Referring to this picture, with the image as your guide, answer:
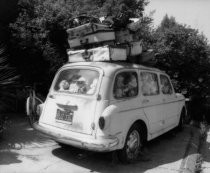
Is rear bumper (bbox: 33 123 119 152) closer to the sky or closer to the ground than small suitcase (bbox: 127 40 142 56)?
closer to the ground

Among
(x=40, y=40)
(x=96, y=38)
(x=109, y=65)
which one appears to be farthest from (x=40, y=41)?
(x=109, y=65)

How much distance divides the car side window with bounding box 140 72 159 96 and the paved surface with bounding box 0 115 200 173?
1.27 metres

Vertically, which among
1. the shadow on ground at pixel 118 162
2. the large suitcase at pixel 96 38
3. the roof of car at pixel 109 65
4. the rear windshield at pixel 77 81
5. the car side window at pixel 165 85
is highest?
the large suitcase at pixel 96 38

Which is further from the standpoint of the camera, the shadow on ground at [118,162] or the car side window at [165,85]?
the car side window at [165,85]

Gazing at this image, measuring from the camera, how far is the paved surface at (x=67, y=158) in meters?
5.54

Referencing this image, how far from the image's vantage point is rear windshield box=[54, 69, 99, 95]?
19.0 ft

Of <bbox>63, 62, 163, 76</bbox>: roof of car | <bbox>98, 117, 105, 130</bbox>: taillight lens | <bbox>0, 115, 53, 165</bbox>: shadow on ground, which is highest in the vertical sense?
<bbox>63, 62, 163, 76</bbox>: roof of car

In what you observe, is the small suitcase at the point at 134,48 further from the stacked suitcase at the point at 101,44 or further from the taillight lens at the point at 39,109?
the taillight lens at the point at 39,109

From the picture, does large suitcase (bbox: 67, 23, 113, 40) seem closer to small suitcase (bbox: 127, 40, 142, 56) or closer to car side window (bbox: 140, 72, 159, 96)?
small suitcase (bbox: 127, 40, 142, 56)

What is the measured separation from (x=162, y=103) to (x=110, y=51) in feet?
6.48

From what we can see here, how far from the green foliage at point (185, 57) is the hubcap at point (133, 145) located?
5.17 meters

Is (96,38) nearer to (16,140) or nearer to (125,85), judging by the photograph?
(125,85)

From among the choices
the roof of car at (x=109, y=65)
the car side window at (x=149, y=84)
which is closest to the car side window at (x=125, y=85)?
the roof of car at (x=109, y=65)

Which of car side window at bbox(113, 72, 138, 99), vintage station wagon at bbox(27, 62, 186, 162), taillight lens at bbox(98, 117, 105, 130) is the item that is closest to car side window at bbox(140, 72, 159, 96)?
vintage station wagon at bbox(27, 62, 186, 162)
